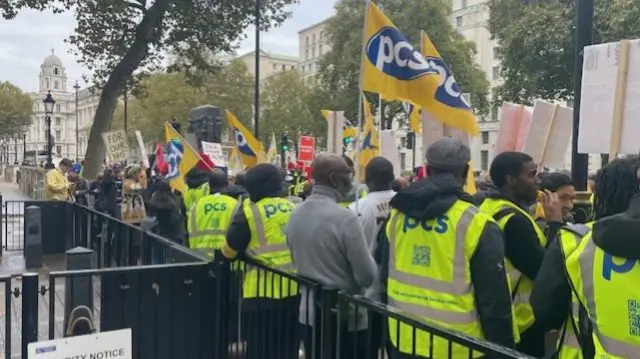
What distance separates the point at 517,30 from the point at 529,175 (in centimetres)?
2671

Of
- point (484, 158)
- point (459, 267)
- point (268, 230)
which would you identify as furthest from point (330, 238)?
point (484, 158)

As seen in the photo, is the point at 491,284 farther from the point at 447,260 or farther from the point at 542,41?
the point at 542,41

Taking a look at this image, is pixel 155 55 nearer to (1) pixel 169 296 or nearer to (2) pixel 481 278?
(1) pixel 169 296

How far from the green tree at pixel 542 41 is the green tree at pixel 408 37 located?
26.2 ft

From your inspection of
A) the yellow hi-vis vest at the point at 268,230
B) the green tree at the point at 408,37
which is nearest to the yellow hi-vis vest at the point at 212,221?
the yellow hi-vis vest at the point at 268,230

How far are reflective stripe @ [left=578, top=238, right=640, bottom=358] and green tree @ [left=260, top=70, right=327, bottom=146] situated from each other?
1998 inches

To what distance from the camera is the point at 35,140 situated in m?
148

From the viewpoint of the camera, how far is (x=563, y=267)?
2.80 metres

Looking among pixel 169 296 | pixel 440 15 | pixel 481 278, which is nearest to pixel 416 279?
pixel 481 278

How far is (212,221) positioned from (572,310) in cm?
388

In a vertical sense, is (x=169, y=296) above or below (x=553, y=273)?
below

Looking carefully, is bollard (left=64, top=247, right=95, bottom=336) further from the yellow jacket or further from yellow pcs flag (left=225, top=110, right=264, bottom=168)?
the yellow jacket

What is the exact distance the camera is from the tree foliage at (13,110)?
70375 mm

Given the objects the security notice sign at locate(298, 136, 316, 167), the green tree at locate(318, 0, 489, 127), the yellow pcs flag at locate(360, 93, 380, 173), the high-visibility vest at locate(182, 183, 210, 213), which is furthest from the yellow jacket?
the green tree at locate(318, 0, 489, 127)
